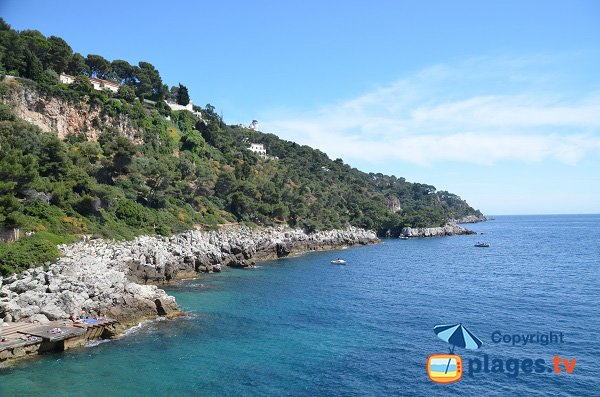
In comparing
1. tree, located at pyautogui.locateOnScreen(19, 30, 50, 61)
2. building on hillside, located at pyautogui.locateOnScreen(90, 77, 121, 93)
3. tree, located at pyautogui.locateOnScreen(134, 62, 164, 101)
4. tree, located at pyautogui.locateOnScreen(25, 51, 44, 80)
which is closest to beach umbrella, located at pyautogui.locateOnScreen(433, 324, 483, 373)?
tree, located at pyautogui.locateOnScreen(25, 51, 44, 80)

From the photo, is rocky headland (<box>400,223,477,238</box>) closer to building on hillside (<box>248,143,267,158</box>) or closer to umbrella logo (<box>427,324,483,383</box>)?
building on hillside (<box>248,143,267,158</box>)

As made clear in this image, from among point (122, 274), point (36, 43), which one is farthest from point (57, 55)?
point (122, 274)

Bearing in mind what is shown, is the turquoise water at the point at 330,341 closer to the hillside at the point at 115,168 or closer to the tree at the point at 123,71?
the hillside at the point at 115,168

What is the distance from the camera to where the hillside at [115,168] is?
42812mm

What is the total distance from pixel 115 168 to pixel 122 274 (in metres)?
31.7

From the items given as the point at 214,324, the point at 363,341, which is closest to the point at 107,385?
the point at 214,324

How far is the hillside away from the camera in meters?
42.8

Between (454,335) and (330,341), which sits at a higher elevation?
(454,335)

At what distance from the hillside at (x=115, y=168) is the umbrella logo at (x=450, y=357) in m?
29.5

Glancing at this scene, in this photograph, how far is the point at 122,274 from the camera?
33781 mm

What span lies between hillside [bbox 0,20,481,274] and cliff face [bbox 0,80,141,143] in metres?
0.16

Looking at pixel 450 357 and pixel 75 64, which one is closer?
pixel 450 357

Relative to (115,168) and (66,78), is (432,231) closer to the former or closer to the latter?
(115,168)

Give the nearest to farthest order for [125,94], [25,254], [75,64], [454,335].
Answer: [454,335] → [25,254] → [75,64] → [125,94]
